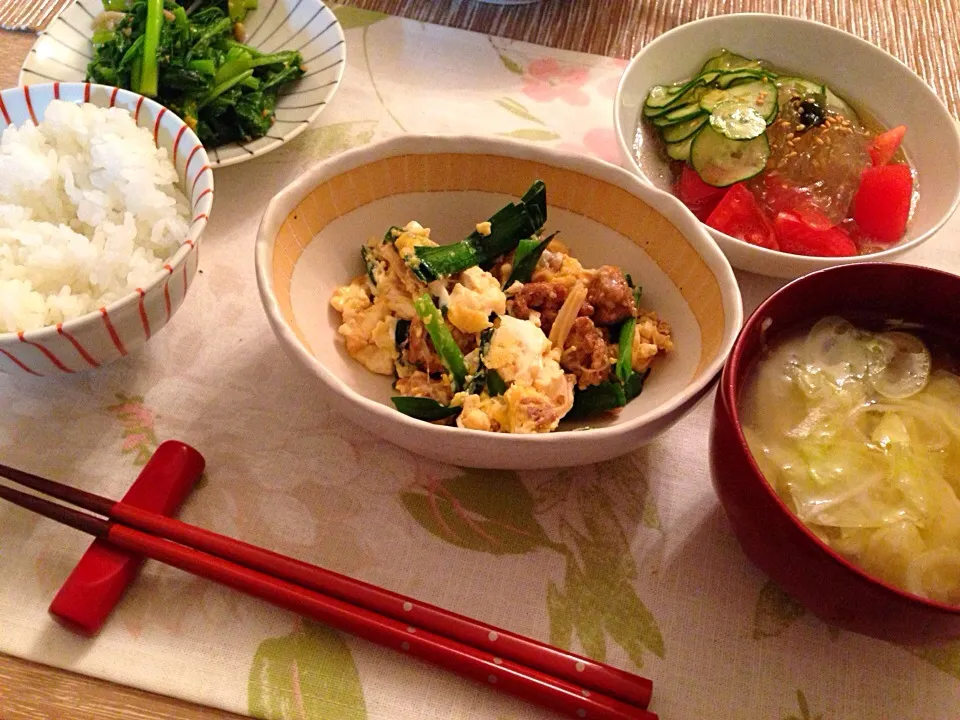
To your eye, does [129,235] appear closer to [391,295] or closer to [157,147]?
[157,147]

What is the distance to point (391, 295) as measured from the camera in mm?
1304

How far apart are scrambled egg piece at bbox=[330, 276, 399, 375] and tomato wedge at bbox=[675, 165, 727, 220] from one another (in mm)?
759

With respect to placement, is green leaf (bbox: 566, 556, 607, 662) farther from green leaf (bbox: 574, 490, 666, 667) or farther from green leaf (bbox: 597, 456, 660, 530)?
green leaf (bbox: 597, 456, 660, 530)

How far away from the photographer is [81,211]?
1319mm

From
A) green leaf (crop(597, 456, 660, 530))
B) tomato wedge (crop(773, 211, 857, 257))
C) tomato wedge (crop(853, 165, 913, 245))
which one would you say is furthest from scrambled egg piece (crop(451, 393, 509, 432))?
tomato wedge (crop(853, 165, 913, 245))

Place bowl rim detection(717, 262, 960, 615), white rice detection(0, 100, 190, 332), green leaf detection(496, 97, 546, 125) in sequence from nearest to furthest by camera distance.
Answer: bowl rim detection(717, 262, 960, 615), white rice detection(0, 100, 190, 332), green leaf detection(496, 97, 546, 125)

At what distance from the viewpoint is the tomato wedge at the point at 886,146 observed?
170cm

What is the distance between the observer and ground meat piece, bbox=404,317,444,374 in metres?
1.25

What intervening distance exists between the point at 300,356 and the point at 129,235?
1.41ft

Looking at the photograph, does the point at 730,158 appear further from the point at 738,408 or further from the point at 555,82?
the point at 738,408

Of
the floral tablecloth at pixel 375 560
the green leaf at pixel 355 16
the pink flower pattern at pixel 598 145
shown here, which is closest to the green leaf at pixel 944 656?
the floral tablecloth at pixel 375 560

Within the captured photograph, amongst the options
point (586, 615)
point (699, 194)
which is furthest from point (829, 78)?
point (586, 615)

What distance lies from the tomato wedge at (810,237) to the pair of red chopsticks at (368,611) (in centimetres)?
95

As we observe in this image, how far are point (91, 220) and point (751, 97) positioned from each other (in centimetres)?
141
